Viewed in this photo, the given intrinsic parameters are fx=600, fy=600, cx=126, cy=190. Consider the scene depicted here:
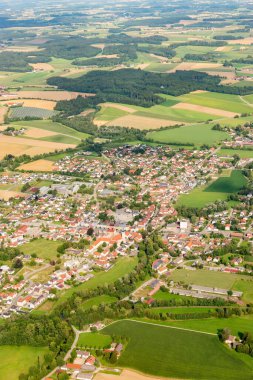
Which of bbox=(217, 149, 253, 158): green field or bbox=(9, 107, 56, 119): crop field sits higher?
bbox=(9, 107, 56, 119): crop field

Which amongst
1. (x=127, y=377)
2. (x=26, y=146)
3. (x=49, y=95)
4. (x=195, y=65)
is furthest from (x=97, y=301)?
(x=195, y=65)

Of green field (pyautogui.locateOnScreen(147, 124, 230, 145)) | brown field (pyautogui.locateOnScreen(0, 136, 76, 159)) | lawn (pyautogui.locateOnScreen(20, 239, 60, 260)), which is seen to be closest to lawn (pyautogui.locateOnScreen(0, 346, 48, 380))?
lawn (pyautogui.locateOnScreen(20, 239, 60, 260))

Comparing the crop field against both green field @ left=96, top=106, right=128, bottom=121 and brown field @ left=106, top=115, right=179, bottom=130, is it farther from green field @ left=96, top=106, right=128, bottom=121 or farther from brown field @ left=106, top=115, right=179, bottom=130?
brown field @ left=106, top=115, right=179, bottom=130

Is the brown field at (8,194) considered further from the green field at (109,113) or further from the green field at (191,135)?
the green field at (109,113)

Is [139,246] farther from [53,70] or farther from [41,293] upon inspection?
[53,70]

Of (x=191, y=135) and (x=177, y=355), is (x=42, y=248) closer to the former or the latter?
(x=177, y=355)

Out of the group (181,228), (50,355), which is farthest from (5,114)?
(50,355)
